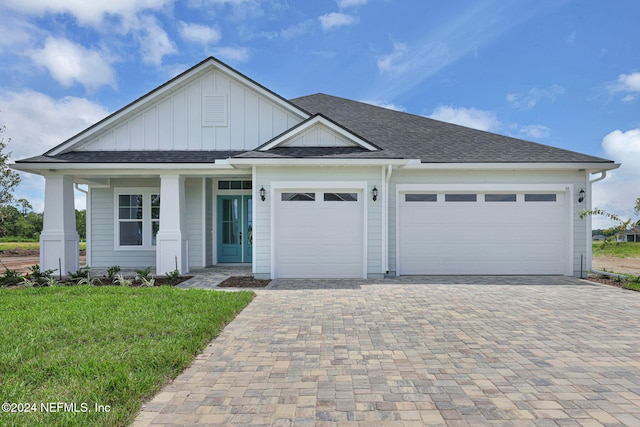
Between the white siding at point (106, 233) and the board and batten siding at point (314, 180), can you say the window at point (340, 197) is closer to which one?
the board and batten siding at point (314, 180)

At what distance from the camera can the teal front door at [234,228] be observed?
1193cm

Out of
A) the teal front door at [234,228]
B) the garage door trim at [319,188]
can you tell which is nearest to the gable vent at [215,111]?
the teal front door at [234,228]

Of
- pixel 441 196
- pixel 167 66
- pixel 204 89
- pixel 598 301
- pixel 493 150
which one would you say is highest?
pixel 167 66

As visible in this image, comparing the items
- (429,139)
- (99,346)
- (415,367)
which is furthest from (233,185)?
(415,367)

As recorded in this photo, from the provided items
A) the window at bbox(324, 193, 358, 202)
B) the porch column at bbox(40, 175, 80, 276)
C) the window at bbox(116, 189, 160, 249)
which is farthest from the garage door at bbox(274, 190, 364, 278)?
the porch column at bbox(40, 175, 80, 276)

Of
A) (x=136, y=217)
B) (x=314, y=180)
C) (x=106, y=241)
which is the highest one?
(x=314, y=180)

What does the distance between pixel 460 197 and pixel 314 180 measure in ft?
13.9

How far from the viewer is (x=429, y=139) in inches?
448

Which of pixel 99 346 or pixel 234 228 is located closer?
pixel 99 346

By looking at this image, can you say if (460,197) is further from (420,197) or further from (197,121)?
(197,121)

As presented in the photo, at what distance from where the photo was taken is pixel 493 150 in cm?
1031

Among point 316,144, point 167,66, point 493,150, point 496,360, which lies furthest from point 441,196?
point 167,66

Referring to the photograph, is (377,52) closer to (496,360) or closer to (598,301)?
(598,301)

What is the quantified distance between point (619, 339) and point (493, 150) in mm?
6874
